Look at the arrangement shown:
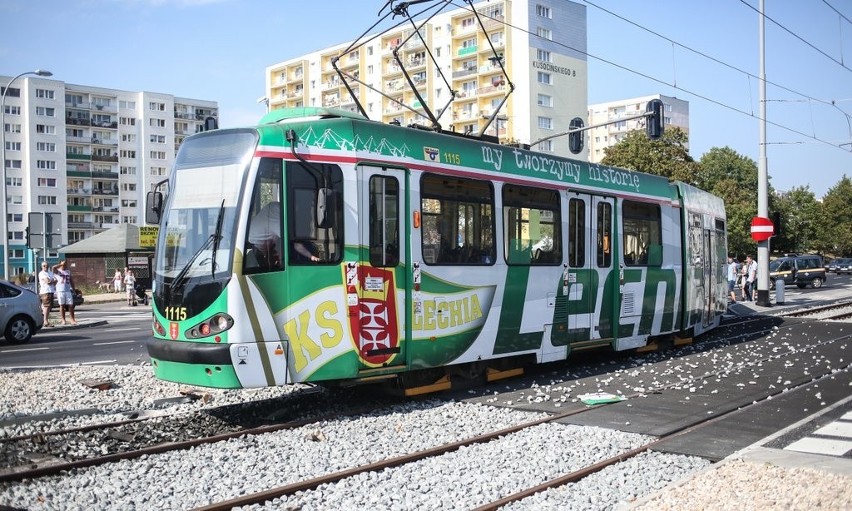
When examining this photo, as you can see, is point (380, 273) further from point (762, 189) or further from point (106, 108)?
point (106, 108)

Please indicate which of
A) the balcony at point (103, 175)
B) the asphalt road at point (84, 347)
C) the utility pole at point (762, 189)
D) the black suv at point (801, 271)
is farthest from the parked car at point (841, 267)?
the balcony at point (103, 175)

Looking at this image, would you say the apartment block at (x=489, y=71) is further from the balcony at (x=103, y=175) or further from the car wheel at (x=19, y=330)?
the car wheel at (x=19, y=330)

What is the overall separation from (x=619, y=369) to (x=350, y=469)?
7945 millimetres

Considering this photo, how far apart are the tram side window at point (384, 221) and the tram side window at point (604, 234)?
16.7 feet

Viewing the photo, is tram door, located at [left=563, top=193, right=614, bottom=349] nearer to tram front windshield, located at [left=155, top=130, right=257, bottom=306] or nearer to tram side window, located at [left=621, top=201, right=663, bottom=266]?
tram side window, located at [left=621, top=201, right=663, bottom=266]

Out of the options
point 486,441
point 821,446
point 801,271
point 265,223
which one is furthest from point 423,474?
point 801,271

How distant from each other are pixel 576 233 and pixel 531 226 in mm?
1385

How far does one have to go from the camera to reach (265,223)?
8.88 meters

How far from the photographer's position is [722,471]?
22.2 ft

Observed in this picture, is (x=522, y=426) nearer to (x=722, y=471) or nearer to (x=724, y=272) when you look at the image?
(x=722, y=471)

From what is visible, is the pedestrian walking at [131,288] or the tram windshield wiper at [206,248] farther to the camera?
the pedestrian walking at [131,288]

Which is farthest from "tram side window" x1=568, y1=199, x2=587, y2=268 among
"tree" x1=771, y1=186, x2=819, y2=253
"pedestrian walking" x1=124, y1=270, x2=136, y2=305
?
"tree" x1=771, y1=186, x2=819, y2=253

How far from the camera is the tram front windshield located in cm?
881

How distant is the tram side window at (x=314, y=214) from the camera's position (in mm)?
9023
